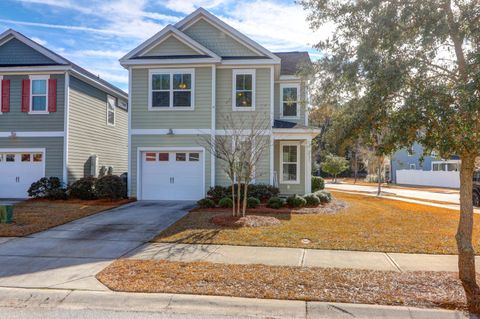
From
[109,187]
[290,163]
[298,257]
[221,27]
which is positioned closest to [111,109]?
[109,187]

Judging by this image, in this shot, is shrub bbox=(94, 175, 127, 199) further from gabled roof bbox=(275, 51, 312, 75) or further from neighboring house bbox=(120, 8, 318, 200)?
gabled roof bbox=(275, 51, 312, 75)

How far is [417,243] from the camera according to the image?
8.86 m

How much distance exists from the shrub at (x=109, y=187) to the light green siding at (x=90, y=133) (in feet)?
7.67

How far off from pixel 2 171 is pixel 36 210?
6095mm

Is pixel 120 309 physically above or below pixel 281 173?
below

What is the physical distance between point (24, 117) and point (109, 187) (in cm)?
573

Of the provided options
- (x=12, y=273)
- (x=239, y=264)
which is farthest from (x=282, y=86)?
(x=12, y=273)

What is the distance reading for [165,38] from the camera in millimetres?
16516

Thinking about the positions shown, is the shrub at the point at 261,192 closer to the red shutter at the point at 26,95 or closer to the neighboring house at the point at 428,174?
the red shutter at the point at 26,95

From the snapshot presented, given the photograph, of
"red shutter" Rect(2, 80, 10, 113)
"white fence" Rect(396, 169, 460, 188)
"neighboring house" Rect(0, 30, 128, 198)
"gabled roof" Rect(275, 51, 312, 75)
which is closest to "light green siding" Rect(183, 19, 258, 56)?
"gabled roof" Rect(275, 51, 312, 75)

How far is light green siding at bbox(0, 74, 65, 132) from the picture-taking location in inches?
677

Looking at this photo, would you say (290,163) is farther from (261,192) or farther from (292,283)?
(292,283)

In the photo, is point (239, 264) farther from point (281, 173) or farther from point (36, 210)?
point (281, 173)

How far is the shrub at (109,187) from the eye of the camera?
1583 centimetres
